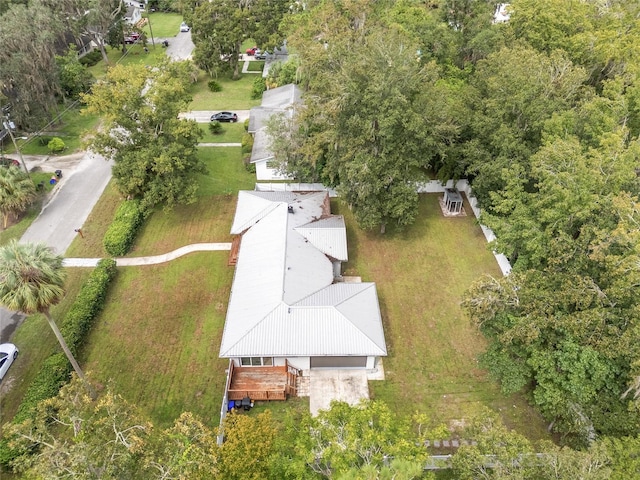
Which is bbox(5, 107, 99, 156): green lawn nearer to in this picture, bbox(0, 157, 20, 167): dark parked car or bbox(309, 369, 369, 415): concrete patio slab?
bbox(0, 157, 20, 167): dark parked car

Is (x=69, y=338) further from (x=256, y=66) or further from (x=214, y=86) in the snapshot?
(x=256, y=66)

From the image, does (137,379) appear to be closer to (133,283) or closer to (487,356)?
(133,283)

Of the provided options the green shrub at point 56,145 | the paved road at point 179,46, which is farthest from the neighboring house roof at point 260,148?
the paved road at point 179,46

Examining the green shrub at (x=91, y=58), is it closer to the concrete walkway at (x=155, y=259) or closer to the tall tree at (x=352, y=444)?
the concrete walkway at (x=155, y=259)

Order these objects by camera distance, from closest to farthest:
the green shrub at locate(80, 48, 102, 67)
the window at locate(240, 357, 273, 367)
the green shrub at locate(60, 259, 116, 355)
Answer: the window at locate(240, 357, 273, 367)
the green shrub at locate(60, 259, 116, 355)
the green shrub at locate(80, 48, 102, 67)

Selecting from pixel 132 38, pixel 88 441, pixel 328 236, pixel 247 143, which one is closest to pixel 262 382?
pixel 88 441

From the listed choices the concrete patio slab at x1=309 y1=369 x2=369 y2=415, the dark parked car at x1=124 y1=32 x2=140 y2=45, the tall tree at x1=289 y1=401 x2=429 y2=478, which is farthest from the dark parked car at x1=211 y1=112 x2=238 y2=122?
the tall tree at x1=289 y1=401 x2=429 y2=478
